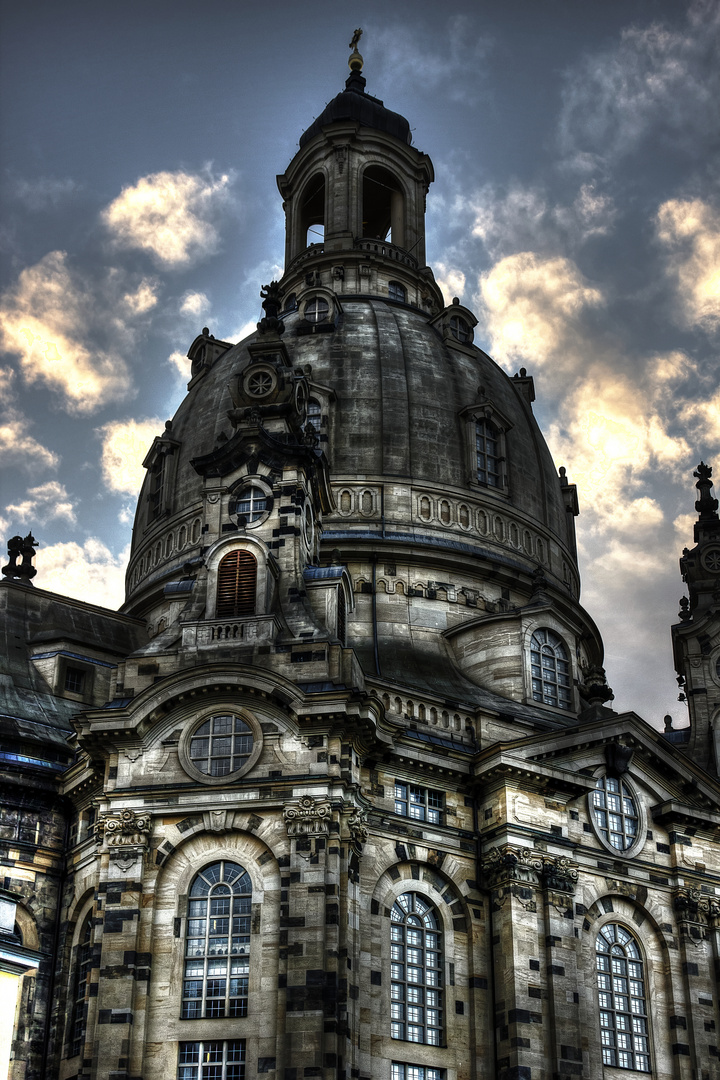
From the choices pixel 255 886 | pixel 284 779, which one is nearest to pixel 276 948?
pixel 255 886

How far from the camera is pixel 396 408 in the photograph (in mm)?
60812

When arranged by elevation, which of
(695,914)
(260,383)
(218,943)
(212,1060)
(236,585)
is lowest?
(212,1060)

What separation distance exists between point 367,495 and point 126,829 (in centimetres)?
2093

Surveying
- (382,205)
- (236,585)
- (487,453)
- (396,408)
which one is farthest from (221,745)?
(382,205)

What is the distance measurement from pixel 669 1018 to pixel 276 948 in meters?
14.5

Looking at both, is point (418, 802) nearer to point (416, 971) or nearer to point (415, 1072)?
point (416, 971)

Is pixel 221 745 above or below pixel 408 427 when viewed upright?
below

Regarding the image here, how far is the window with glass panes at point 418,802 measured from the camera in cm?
4519

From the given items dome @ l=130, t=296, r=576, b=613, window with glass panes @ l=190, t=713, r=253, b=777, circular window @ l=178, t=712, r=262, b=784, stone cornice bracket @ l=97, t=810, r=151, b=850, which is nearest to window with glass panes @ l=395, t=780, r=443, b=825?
circular window @ l=178, t=712, r=262, b=784

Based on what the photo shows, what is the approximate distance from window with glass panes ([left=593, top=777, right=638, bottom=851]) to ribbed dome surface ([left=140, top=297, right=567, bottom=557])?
16142 millimetres

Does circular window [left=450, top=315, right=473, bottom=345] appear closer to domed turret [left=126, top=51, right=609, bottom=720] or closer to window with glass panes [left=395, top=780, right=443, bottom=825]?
domed turret [left=126, top=51, right=609, bottom=720]

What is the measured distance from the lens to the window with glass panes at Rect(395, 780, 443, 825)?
1779 inches

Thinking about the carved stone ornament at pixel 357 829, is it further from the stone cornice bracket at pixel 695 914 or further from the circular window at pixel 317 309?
the circular window at pixel 317 309

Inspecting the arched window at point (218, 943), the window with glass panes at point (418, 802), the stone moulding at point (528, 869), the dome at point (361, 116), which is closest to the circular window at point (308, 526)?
the window with glass panes at point (418, 802)
